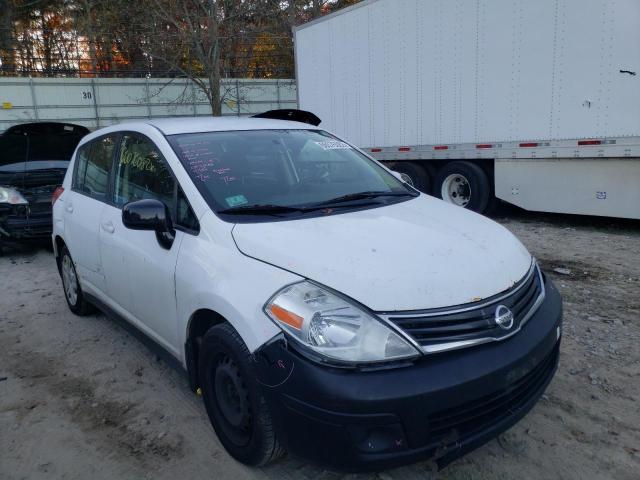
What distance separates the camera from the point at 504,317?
90.5 inches

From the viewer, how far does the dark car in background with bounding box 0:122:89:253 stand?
7152mm

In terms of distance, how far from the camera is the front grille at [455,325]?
2.14 m

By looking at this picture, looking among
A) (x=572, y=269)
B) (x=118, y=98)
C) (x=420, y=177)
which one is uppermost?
(x=118, y=98)

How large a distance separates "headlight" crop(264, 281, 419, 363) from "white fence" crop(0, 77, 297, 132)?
17.9m

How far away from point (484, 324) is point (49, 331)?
3870 mm

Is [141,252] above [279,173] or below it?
below

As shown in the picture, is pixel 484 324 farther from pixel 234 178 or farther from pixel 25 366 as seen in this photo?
pixel 25 366

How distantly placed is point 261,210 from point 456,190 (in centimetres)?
747

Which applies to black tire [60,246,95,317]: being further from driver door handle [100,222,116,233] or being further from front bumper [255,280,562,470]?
front bumper [255,280,562,470]

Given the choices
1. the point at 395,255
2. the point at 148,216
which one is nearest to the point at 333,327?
the point at 395,255

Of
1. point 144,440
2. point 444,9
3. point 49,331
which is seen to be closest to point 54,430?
point 144,440

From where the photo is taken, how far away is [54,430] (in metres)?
3.06

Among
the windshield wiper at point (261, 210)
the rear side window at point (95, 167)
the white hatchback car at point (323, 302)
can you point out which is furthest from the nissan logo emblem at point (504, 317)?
the rear side window at point (95, 167)

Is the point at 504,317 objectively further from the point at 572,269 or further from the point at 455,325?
the point at 572,269
